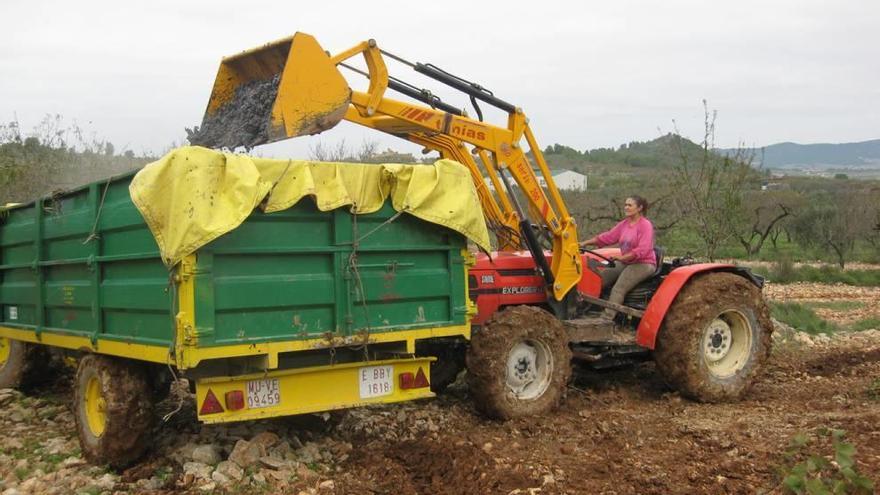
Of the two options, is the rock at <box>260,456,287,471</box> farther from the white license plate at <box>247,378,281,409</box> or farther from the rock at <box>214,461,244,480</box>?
the white license plate at <box>247,378,281,409</box>

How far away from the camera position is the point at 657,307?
7.89m

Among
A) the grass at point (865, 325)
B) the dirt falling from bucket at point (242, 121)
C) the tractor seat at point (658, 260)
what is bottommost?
the grass at point (865, 325)

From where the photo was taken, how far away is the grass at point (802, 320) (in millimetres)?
13102

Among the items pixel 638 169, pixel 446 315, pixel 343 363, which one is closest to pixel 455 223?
pixel 446 315

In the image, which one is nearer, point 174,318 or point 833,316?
point 174,318

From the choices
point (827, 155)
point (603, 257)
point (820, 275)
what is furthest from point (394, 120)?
point (827, 155)

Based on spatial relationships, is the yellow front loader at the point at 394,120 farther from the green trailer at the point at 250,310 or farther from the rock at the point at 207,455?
the rock at the point at 207,455

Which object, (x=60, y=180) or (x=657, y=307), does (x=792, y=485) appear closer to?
(x=657, y=307)

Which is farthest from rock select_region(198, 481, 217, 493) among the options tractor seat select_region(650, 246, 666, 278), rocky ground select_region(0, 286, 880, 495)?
tractor seat select_region(650, 246, 666, 278)

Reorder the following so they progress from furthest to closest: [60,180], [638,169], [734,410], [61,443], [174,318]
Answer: [638,169], [60,180], [734,410], [61,443], [174,318]

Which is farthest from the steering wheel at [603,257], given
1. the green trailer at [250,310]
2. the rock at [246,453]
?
the rock at [246,453]

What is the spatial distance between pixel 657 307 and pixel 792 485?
3571 millimetres

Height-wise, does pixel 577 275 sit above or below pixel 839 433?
above

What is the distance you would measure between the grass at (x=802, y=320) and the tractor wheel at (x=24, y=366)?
10173 mm
